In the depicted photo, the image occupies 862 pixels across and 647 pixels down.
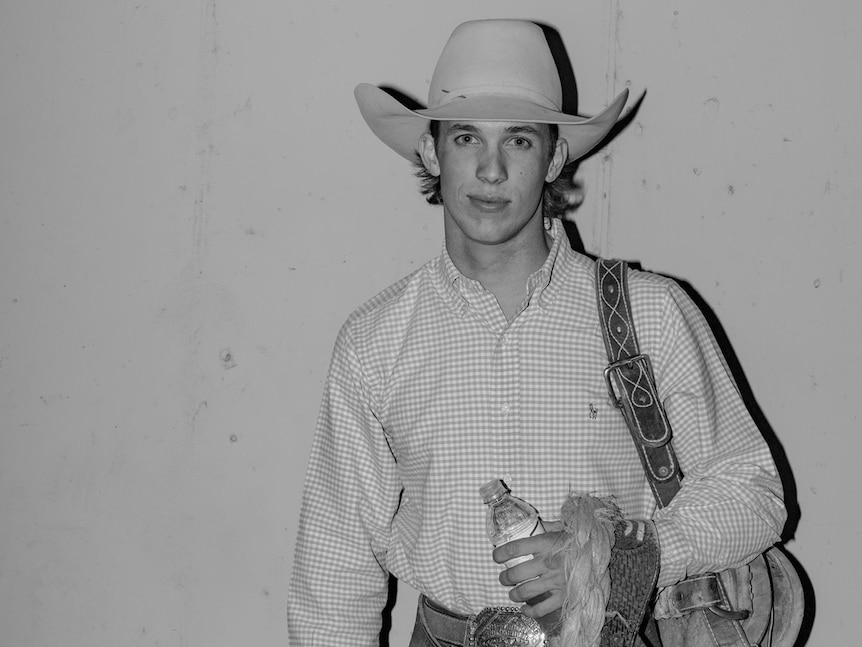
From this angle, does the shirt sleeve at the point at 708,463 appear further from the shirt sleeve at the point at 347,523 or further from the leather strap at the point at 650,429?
the shirt sleeve at the point at 347,523

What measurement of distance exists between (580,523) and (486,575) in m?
0.33

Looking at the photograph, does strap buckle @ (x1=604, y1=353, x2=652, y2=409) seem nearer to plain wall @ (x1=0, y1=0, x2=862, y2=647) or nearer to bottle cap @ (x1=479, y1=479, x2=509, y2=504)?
bottle cap @ (x1=479, y1=479, x2=509, y2=504)

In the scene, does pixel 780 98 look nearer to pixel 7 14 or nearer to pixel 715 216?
pixel 715 216

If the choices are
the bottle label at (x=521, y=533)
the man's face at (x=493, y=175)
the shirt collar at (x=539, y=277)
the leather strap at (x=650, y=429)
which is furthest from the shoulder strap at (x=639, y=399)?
the bottle label at (x=521, y=533)

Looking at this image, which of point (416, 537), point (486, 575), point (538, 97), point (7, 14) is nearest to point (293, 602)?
point (416, 537)

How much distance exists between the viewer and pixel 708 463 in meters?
2.21

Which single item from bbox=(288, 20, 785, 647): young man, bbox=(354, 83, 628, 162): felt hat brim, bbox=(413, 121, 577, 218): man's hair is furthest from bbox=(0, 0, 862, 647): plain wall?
bbox=(288, 20, 785, 647): young man

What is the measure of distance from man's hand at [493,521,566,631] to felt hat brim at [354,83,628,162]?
2.78 ft

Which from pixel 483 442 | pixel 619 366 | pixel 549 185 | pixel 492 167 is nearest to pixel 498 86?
pixel 492 167

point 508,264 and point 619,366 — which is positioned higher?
point 508,264

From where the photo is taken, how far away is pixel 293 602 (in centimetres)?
240

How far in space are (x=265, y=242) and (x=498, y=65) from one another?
869 mm

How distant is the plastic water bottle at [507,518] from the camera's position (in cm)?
192

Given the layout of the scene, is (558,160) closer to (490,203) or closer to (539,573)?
(490,203)
